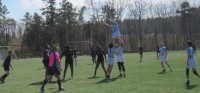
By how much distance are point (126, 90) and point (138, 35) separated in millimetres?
93623

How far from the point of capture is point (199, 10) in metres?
106

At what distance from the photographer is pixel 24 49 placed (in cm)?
9725

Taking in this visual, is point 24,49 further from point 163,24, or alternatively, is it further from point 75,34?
point 163,24

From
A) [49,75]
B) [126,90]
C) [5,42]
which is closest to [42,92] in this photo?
[49,75]

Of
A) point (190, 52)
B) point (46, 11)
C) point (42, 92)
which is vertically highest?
point (46, 11)

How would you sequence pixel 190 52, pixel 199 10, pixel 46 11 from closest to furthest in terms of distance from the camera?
pixel 190 52 < pixel 46 11 < pixel 199 10

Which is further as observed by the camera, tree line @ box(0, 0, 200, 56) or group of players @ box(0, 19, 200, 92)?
tree line @ box(0, 0, 200, 56)

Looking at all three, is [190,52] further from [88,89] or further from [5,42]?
[5,42]

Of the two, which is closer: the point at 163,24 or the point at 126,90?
the point at 126,90

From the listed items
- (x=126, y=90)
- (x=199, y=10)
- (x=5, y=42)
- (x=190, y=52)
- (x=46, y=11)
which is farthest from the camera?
(x=199, y=10)

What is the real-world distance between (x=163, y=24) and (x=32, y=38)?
38925 millimetres

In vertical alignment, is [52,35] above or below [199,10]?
below

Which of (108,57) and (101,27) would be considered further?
(101,27)

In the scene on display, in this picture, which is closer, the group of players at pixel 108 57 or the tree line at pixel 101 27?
the group of players at pixel 108 57
